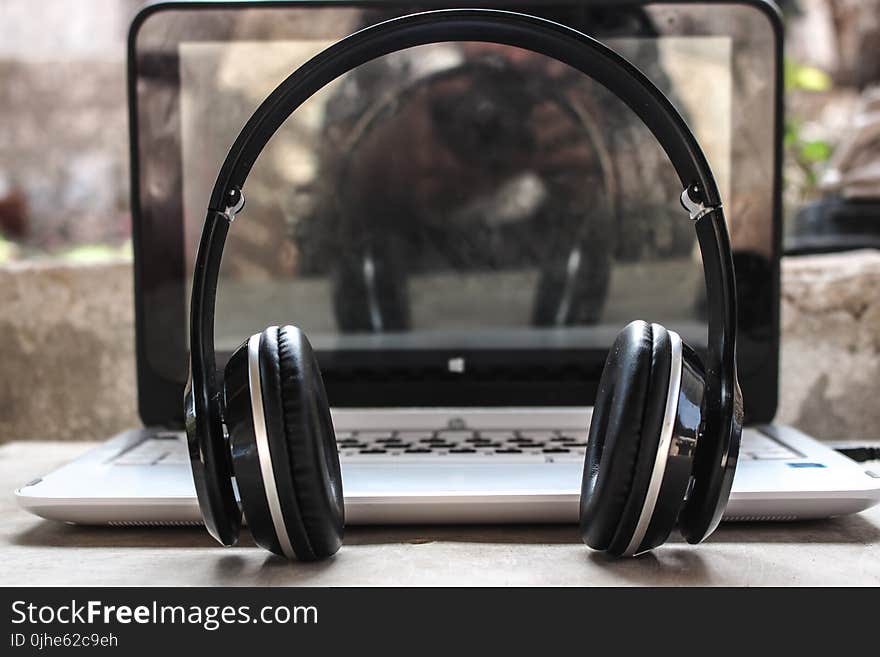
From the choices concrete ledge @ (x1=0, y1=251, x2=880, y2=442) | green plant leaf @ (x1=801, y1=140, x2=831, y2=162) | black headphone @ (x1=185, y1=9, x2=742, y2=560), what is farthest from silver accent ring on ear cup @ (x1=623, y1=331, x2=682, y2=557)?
green plant leaf @ (x1=801, y1=140, x2=831, y2=162)

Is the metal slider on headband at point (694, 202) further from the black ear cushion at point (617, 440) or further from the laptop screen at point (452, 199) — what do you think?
the laptop screen at point (452, 199)

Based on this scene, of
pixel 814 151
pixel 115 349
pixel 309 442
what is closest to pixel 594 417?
pixel 309 442

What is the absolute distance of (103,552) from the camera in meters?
0.49

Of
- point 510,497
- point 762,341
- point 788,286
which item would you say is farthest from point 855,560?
Result: point 788,286

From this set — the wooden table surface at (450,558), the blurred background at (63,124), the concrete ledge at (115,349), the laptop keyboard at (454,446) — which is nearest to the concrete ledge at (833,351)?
the concrete ledge at (115,349)

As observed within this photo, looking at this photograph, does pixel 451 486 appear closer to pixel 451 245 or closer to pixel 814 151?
pixel 451 245

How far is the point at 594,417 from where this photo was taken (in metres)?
0.47

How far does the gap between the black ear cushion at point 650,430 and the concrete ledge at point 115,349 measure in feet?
2.11

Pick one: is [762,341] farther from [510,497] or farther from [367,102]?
[367,102]

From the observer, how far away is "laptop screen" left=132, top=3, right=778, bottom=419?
76 cm

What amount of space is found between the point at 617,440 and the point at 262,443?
0.60 ft

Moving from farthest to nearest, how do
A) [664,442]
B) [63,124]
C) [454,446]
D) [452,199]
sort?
[63,124] < [452,199] < [454,446] < [664,442]

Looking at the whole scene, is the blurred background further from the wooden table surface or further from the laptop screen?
the wooden table surface

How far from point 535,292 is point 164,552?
0.54 meters
